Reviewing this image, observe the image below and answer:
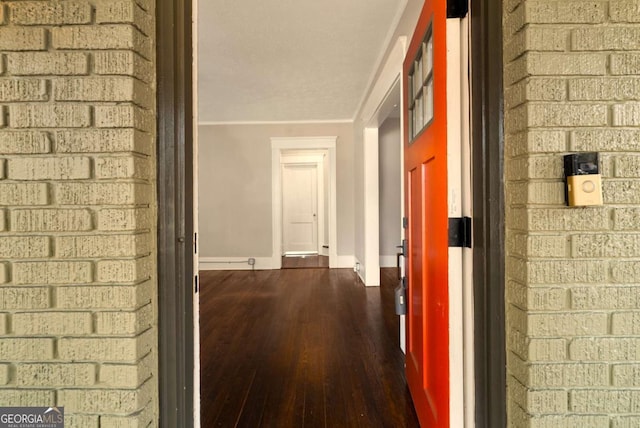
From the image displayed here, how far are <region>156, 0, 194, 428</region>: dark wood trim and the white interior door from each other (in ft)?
21.9

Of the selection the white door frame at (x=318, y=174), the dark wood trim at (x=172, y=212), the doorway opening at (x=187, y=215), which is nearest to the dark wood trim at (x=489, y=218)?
the doorway opening at (x=187, y=215)

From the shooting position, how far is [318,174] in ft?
25.4

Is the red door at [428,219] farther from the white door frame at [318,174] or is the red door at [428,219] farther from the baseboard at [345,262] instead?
the white door frame at [318,174]

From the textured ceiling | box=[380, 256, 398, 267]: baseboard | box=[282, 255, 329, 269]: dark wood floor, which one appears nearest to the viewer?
the textured ceiling

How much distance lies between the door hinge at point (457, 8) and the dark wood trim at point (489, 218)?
2.5 inches

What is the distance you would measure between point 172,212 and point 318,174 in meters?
6.76

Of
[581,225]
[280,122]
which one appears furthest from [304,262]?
[581,225]

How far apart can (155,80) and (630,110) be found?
56.1 inches

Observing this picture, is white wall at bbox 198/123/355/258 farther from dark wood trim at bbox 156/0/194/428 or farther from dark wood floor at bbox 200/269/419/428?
dark wood trim at bbox 156/0/194/428

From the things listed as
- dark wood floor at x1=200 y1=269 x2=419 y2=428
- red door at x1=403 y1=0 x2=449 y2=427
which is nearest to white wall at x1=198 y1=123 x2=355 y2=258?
dark wood floor at x1=200 y1=269 x2=419 y2=428

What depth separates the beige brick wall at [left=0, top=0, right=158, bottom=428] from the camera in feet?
3.14

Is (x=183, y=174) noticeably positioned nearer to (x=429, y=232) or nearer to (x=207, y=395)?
(x=429, y=232)

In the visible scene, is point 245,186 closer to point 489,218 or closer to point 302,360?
point 302,360

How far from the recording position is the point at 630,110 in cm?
92
